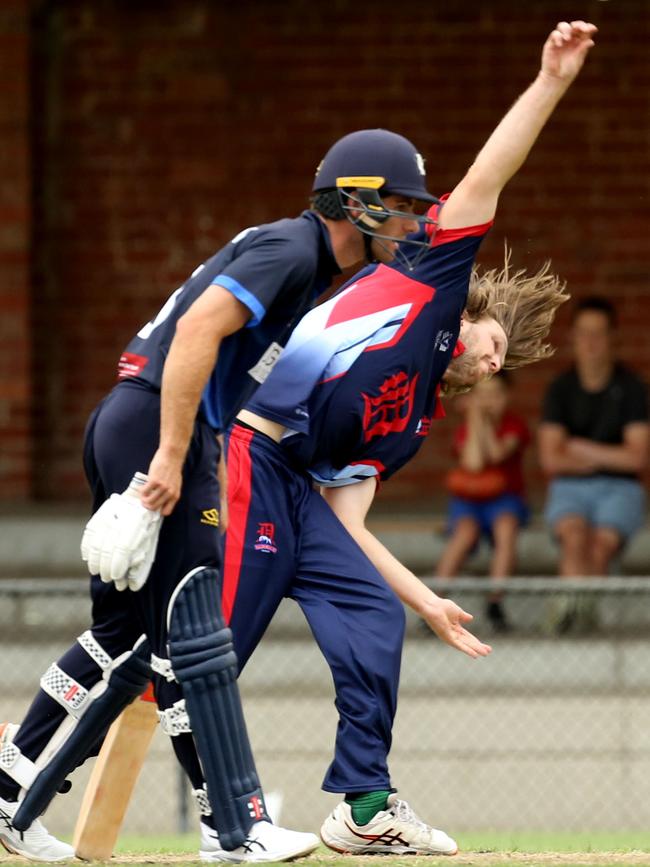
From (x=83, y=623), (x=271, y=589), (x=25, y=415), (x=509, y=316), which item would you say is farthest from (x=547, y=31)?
(x=271, y=589)

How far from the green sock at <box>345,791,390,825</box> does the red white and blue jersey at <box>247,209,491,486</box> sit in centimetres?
87

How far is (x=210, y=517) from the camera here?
4.21 m

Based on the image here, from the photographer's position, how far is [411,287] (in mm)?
4730

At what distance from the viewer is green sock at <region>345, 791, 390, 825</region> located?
470 centimetres

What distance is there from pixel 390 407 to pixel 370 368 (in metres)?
0.13

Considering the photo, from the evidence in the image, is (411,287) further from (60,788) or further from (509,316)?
(60,788)

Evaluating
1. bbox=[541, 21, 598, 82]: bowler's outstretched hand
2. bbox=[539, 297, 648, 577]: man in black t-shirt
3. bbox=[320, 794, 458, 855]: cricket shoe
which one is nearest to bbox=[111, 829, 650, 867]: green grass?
bbox=[539, 297, 648, 577]: man in black t-shirt

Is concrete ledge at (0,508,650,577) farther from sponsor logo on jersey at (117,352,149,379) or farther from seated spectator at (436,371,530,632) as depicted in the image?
sponsor logo on jersey at (117,352,149,379)

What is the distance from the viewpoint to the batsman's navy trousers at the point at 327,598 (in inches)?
185

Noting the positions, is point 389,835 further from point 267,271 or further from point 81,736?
point 267,271

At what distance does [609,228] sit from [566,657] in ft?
11.8

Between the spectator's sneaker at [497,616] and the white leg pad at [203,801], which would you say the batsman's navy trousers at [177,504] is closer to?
the white leg pad at [203,801]

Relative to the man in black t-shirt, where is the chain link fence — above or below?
below

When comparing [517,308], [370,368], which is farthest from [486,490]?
[370,368]
